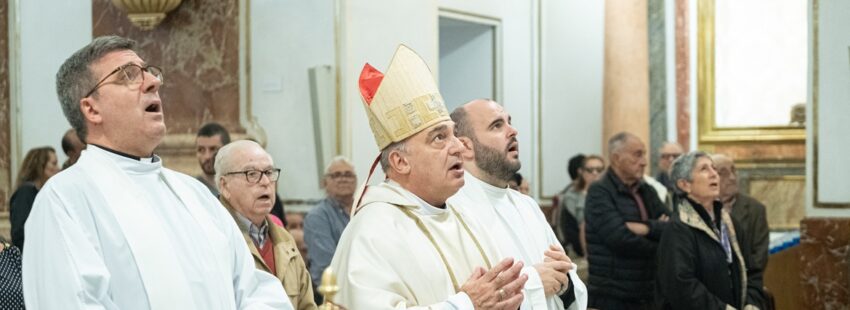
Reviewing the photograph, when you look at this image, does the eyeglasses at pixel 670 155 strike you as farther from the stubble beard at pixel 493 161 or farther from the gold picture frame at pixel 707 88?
the stubble beard at pixel 493 161

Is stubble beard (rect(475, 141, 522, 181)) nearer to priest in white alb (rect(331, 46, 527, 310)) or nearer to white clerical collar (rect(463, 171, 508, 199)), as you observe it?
white clerical collar (rect(463, 171, 508, 199))

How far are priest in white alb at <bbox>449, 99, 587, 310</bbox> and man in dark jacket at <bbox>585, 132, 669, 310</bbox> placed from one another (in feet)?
7.24

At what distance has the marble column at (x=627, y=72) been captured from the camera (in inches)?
518

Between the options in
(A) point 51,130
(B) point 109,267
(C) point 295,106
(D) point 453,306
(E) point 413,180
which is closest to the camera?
(B) point 109,267

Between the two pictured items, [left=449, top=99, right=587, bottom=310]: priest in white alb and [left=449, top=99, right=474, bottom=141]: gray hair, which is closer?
[left=449, top=99, right=587, bottom=310]: priest in white alb

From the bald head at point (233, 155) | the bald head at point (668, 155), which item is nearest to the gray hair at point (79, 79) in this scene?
the bald head at point (233, 155)

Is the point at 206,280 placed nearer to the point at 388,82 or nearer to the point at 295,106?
the point at 388,82

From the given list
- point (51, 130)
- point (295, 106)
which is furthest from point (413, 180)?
point (51, 130)

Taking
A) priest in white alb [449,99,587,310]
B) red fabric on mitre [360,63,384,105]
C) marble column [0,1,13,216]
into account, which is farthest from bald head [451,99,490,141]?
marble column [0,1,13,216]

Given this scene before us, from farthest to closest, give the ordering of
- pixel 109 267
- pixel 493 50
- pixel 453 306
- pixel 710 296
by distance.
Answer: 1. pixel 493 50
2. pixel 710 296
3. pixel 453 306
4. pixel 109 267

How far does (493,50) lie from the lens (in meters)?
12.6

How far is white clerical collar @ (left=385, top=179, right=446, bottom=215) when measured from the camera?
429 centimetres

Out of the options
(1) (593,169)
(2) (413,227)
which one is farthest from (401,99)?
(1) (593,169)

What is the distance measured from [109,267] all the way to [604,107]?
34.3 feet
